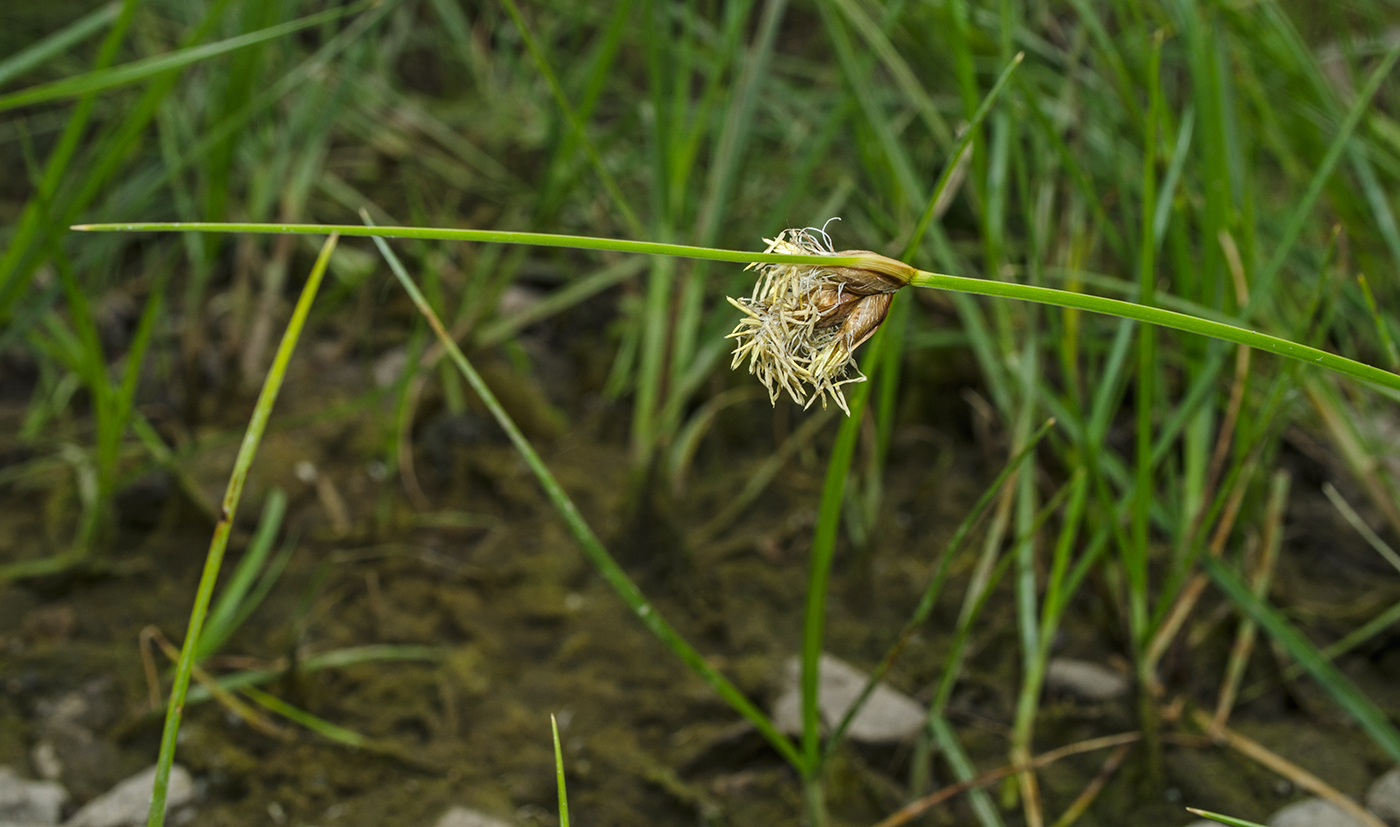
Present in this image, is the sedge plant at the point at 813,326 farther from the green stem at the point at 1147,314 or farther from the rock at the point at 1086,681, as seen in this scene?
the rock at the point at 1086,681

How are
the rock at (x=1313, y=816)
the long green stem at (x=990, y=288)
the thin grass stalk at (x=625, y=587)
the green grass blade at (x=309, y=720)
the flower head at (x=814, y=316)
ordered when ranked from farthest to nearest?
the green grass blade at (x=309, y=720) → the rock at (x=1313, y=816) → the thin grass stalk at (x=625, y=587) → the flower head at (x=814, y=316) → the long green stem at (x=990, y=288)

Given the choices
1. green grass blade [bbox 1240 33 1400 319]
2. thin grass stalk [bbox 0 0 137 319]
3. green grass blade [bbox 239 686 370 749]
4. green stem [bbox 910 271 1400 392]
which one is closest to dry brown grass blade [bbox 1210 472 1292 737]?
green grass blade [bbox 1240 33 1400 319]

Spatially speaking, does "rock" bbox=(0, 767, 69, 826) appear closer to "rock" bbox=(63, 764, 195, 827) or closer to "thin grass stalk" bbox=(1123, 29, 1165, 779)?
"rock" bbox=(63, 764, 195, 827)

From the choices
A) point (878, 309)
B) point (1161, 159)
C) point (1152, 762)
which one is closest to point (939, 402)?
point (1161, 159)

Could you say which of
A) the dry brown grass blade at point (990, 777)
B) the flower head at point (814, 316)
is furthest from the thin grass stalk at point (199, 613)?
the dry brown grass blade at point (990, 777)

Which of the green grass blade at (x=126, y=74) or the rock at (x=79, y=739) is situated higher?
the green grass blade at (x=126, y=74)
